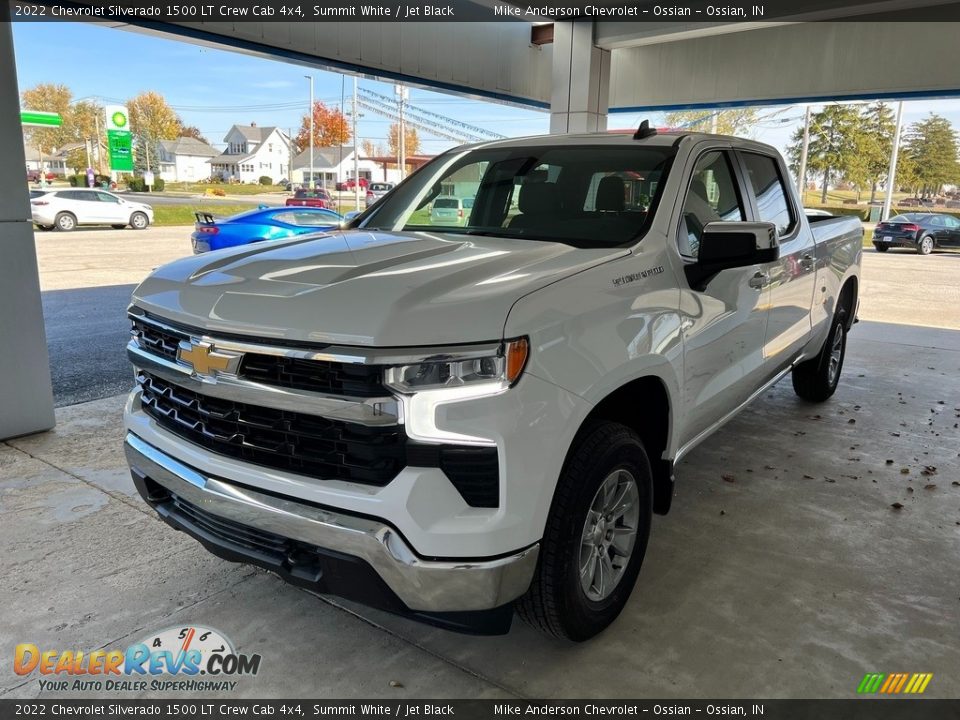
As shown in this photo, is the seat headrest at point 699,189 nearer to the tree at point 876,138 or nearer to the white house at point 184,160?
the tree at point 876,138

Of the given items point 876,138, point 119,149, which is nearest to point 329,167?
point 119,149

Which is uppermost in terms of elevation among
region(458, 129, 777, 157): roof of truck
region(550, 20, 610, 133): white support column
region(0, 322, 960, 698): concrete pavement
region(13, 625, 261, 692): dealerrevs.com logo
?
region(550, 20, 610, 133): white support column

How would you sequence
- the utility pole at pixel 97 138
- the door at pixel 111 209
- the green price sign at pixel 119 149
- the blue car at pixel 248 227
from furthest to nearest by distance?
1. the utility pole at pixel 97 138
2. the green price sign at pixel 119 149
3. the door at pixel 111 209
4. the blue car at pixel 248 227

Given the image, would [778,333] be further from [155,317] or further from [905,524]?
[155,317]

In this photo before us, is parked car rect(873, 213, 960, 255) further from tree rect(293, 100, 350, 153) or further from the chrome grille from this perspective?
tree rect(293, 100, 350, 153)

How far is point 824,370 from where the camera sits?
5691mm

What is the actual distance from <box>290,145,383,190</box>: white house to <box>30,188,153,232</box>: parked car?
51508 mm

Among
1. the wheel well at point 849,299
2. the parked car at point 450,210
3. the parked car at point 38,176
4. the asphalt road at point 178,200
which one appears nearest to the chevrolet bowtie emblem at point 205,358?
the parked car at point 450,210

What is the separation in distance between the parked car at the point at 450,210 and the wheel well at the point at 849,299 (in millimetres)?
3303

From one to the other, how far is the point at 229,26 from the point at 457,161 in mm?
6062

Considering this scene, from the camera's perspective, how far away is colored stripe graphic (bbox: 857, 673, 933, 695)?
2.46 metres

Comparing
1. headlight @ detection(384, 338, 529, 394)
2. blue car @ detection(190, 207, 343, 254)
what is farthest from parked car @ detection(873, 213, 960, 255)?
headlight @ detection(384, 338, 529, 394)

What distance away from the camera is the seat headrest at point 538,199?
132 inches

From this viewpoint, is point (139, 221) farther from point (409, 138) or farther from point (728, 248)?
point (409, 138)
